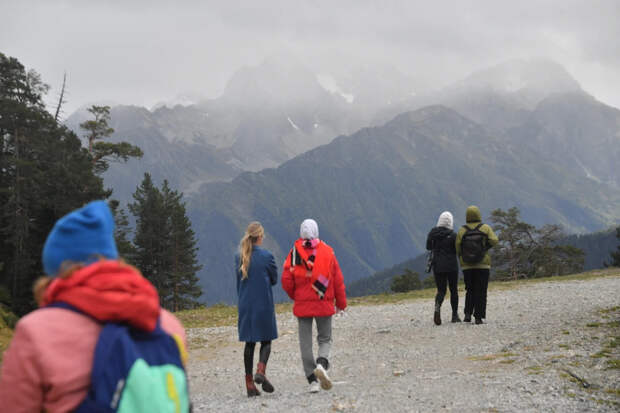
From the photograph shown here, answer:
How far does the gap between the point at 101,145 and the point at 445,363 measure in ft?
123

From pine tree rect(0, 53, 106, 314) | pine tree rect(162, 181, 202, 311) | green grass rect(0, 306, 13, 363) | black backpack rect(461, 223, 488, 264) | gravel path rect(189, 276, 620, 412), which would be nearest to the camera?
gravel path rect(189, 276, 620, 412)

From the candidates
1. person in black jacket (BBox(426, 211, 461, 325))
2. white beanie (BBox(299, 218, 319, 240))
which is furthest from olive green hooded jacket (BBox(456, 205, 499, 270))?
white beanie (BBox(299, 218, 319, 240))

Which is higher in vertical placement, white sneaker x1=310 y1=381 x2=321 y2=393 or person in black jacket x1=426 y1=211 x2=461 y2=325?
person in black jacket x1=426 y1=211 x2=461 y2=325

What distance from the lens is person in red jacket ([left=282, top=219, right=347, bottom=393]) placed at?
27.8 ft

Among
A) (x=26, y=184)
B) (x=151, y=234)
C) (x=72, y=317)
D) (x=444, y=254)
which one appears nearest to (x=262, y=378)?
(x=72, y=317)

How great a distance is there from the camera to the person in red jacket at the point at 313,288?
8.48 m

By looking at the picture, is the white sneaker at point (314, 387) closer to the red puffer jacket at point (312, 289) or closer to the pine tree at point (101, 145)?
the red puffer jacket at point (312, 289)

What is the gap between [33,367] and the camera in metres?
2.45

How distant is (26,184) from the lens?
32.2 meters

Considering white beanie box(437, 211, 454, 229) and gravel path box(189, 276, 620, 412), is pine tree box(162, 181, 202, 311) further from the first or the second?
white beanie box(437, 211, 454, 229)

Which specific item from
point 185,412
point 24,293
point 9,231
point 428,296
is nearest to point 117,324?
point 185,412

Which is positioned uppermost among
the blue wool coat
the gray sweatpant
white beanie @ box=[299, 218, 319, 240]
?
white beanie @ box=[299, 218, 319, 240]

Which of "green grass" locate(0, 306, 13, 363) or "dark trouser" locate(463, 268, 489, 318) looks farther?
"green grass" locate(0, 306, 13, 363)

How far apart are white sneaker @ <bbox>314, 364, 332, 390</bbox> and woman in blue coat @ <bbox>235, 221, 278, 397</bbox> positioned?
0.85m
